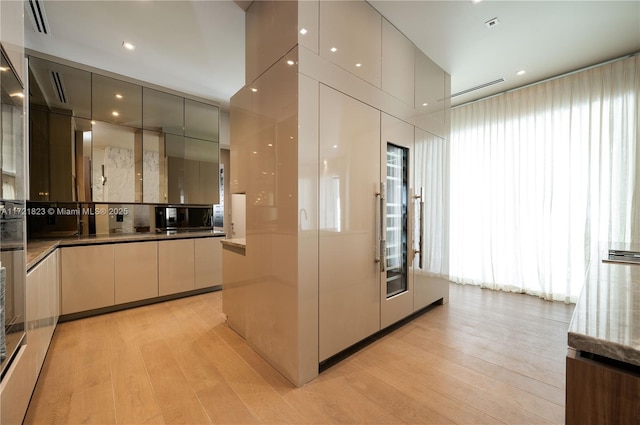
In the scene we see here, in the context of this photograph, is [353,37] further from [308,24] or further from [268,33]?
[268,33]

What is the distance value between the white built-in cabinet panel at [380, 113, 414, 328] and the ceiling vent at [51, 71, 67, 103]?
3983 mm

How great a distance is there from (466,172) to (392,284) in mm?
2871

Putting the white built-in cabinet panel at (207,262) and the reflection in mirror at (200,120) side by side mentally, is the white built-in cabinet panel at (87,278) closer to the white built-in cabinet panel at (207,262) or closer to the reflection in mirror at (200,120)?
the white built-in cabinet panel at (207,262)

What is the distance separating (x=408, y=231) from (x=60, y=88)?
4633 millimetres

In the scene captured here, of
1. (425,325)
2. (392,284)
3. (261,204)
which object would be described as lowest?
(425,325)

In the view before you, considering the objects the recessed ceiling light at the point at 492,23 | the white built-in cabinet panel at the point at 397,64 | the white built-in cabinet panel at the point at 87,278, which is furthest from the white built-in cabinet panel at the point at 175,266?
the recessed ceiling light at the point at 492,23

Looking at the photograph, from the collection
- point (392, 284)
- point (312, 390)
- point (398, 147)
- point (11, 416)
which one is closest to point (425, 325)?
point (392, 284)

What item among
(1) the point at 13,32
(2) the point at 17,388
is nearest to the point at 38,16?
(1) the point at 13,32

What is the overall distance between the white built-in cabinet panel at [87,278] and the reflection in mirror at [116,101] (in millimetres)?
1805

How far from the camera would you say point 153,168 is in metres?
3.99

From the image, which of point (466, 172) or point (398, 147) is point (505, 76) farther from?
point (398, 147)

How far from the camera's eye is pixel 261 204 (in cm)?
225

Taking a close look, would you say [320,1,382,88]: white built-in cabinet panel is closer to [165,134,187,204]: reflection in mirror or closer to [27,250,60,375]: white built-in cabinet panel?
[27,250,60,375]: white built-in cabinet panel

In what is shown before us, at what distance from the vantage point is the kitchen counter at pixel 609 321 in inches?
23.3
